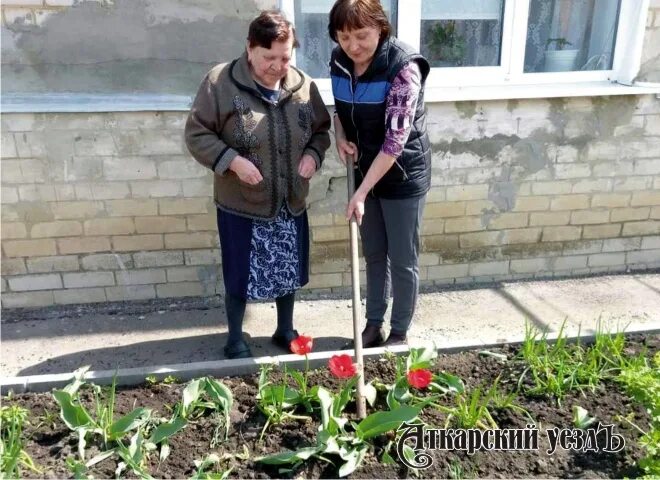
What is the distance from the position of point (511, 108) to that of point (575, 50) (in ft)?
2.32

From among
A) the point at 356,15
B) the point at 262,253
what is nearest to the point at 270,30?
the point at 356,15

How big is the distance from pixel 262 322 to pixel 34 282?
1480 mm

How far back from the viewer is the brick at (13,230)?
3670mm

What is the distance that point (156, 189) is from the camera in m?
3.68

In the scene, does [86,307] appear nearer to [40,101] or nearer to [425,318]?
[40,101]

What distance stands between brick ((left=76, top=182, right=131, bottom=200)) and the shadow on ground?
3.01 feet

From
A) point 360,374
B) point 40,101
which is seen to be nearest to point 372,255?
point 360,374

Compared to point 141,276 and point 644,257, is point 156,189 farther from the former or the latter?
point 644,257

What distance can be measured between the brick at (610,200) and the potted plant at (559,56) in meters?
0.90

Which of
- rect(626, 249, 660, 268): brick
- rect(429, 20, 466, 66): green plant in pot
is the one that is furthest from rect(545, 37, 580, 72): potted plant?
rect(626, 249, 660, 268): brick

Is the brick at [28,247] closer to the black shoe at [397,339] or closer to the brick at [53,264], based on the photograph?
the brick at [53,264]

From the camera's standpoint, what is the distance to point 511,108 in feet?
12.7

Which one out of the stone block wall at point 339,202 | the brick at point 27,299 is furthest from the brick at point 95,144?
the brick at point 27,299

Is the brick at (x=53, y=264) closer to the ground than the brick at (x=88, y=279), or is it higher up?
higher up
